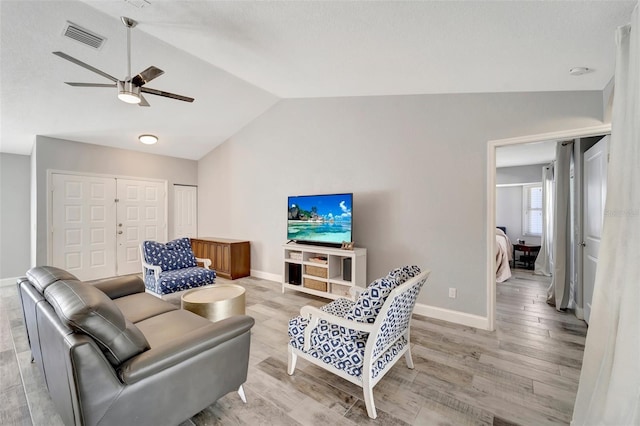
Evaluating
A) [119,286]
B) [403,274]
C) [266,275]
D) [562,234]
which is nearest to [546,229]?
[562,234]

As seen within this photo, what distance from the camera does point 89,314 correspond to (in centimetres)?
125

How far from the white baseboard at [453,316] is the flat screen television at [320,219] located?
1290mm

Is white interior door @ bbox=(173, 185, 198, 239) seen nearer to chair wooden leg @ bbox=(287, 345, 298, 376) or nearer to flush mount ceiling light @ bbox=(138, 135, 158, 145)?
flush mount ceiling light @ bbox=(138, 135, 158, 145)

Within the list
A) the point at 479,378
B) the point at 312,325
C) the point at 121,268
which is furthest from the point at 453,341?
the point at 121,268

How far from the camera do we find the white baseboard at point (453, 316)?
3039 millimetres

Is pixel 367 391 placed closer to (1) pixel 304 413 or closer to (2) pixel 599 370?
(1) pixel 304 413

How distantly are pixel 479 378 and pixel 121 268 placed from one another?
244 inches

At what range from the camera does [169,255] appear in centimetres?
384

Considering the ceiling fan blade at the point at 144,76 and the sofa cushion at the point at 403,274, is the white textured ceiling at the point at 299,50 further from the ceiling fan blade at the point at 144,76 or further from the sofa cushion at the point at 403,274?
the sofa cushion at the point at 403,274

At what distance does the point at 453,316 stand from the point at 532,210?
5.55 meters

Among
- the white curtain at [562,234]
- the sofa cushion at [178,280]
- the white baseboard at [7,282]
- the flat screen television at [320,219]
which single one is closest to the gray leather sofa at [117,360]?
the sofa cushion at [178,280]

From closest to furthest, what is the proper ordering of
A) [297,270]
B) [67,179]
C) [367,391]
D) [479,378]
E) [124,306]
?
[367,391] < [479,378] < [124,306] < [297,270] < [67,179]

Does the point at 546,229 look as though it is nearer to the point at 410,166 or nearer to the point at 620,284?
the point at 410,166

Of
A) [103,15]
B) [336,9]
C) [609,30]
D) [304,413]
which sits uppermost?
[103,15]
